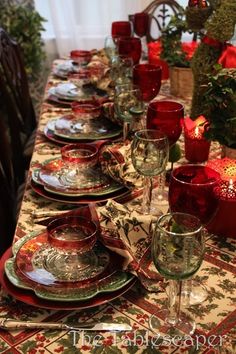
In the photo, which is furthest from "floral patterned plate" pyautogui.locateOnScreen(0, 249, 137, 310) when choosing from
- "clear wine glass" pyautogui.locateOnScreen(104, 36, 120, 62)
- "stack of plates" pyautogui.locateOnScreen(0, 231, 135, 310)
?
"clear wine glass" pyautogui.locateOnScreen(104, 36, 120, 62)

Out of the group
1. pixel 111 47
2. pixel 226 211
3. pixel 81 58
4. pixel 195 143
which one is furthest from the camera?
pixel 81 58

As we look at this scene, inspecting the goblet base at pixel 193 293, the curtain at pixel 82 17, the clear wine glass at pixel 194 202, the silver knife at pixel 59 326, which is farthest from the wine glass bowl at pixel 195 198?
the curtain at pixel 82 17

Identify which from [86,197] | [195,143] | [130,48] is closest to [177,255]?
[86,197]

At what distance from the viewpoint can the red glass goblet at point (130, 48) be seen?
5.71 ft

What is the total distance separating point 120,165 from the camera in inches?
39.1

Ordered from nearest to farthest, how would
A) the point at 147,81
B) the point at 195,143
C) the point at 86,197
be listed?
the point at 86,197 < the point at 195,143 < the point at 147,81

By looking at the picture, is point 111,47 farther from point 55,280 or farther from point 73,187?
point 55,280

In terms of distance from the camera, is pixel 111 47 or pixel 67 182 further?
pixel 111 47

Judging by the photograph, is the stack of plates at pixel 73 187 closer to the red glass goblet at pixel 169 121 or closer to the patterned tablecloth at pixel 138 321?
the red glass goblet at pixel 169 121

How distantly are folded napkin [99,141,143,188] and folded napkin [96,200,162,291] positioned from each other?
18 centimetres

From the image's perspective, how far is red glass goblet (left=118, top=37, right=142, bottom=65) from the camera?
68.5 inches

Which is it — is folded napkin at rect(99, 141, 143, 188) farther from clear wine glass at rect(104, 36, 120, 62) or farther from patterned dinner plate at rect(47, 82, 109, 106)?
clear wine glass at rect(104, 36, 120, 62)

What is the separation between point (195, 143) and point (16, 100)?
3.68ft

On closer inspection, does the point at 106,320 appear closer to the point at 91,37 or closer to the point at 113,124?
the point at 113,124
